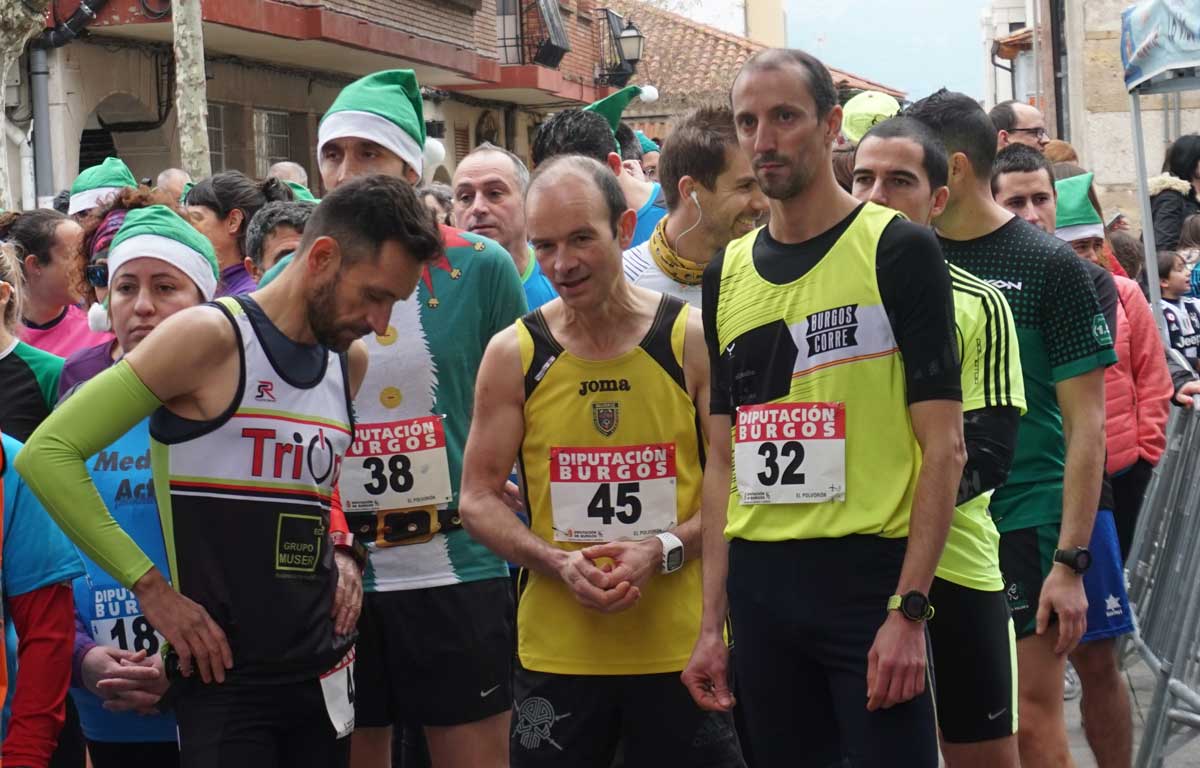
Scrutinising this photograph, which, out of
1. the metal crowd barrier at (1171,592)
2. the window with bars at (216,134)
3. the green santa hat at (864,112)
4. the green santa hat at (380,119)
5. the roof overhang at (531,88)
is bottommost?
the metal crowd barrier at (1171,592)

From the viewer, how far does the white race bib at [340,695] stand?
375cm

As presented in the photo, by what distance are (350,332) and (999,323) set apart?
1.65 metres

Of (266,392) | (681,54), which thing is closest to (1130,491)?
(266,392)

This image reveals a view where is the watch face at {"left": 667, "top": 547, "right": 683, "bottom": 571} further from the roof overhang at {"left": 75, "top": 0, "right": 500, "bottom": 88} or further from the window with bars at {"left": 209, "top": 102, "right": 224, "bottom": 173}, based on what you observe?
the window with bars at {"left": 209, "top": 102, "right": 224, "bottom": 173}

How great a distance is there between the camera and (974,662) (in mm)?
4094

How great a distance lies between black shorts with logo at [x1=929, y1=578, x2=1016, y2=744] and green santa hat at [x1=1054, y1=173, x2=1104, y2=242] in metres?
3.03

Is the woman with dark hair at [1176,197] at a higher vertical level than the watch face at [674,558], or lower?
higher

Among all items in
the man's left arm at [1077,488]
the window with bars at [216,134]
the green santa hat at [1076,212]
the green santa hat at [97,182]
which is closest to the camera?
the man's left arm at [1077,488]

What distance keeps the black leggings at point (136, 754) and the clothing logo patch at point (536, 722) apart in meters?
0.89

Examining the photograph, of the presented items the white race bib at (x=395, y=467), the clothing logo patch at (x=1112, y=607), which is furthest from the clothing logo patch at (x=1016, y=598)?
the white race bib at (x=395, y=467)

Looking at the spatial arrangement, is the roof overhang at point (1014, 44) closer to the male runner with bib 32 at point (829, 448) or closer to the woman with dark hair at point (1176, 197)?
the woman with dark hair at point (1176, 197)

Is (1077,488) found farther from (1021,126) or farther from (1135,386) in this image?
(1021,126)

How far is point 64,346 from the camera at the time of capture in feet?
21.5

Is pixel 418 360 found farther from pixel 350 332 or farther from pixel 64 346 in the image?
pixel 64 346
